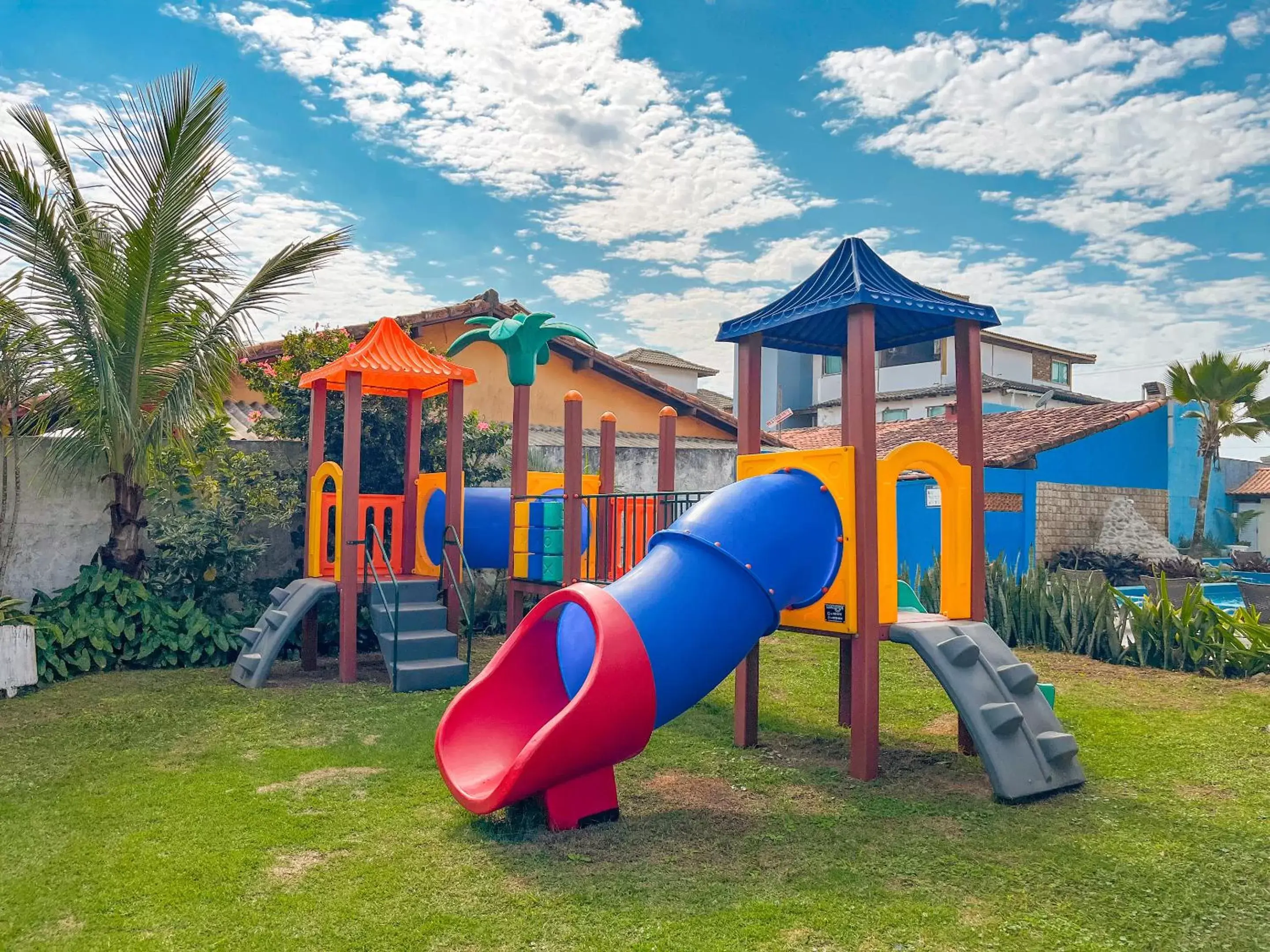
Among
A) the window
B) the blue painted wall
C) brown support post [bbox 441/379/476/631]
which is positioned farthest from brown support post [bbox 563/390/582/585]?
the window

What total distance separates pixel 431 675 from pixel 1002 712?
511 cm

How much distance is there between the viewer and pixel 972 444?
638 cm

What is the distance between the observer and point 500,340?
32.3 ft

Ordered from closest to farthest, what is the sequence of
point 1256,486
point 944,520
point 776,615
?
point 776,615 → point 944,520 → point 1256,486

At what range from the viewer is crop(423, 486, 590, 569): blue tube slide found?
32.6 ft

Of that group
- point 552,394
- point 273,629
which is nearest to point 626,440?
point 552,394

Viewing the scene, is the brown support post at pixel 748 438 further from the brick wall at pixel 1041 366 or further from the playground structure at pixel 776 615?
the brick wall at pixel 1041 366

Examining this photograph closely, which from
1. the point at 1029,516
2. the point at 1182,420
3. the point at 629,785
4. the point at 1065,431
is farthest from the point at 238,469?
the point at 1182,420

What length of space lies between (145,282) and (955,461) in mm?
7799

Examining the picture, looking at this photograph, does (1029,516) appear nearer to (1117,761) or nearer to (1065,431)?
(1065,431)

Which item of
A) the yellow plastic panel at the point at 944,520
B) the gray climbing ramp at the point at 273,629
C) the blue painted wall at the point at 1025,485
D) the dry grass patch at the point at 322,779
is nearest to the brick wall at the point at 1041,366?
the blue painted wall at the point at 1025,485

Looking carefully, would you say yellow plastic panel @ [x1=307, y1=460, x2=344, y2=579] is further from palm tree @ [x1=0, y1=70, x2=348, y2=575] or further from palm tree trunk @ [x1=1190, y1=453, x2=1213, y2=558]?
palm tree trunk @ [x1=1190, y1=453, x2=1213, y2=558]

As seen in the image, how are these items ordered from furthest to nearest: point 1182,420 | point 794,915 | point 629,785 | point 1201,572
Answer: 1. point 1182,420
2. point 1201,572
3. point 629,785
4. point 794,915

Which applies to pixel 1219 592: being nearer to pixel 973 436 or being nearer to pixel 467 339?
pixel 973 436
